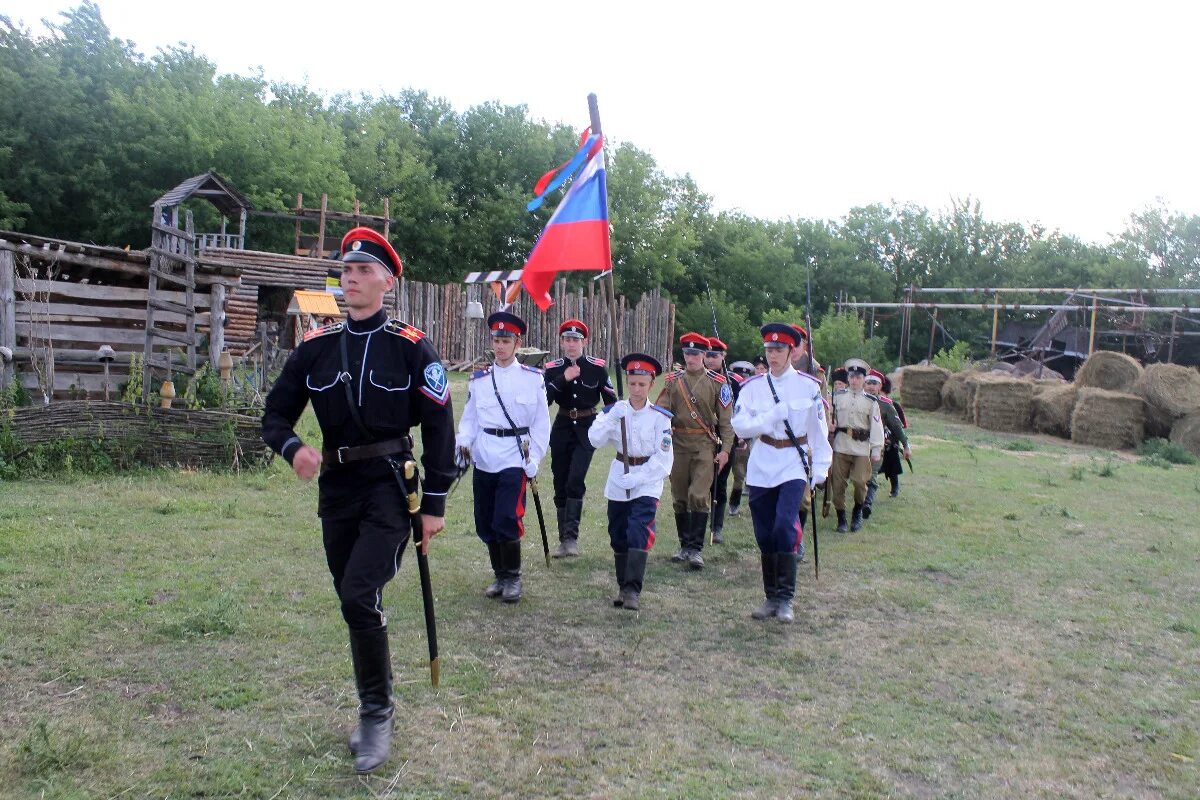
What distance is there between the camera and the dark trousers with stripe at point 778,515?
7.04 metres

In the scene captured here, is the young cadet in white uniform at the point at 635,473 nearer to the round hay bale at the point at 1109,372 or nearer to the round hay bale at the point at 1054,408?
the round hay bale at the point at 1054,408

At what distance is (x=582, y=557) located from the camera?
8.75 m

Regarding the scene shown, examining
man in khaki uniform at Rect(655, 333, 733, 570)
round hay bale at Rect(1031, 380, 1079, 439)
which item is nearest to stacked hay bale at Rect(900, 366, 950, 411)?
round hay bale at Rect(1031, 380, 1079, 439)

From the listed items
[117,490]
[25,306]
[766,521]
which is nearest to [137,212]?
[25,306]

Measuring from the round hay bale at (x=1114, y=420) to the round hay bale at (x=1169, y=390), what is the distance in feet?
1.07

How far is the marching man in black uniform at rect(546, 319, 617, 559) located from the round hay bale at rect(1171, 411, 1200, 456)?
54.1ft

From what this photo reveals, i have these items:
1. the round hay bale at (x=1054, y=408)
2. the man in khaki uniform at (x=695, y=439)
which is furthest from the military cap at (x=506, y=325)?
the round hay bale at (x=1054, y=408)

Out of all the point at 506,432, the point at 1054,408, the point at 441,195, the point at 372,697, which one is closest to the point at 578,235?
the point at 506,432

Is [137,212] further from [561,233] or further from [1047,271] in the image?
[1047,271]

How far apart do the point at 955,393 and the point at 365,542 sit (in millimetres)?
25802

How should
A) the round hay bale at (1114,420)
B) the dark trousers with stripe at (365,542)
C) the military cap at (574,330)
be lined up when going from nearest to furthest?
1. the dark trousers with stripe at (365,542)
2. the military cap at (574,330)
3. the round hay bale at (1114,420)

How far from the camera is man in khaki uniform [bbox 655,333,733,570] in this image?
8641 mm

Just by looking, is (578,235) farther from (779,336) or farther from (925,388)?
(925,388)

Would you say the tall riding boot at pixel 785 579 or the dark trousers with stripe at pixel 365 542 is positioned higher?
the dark trousers with stripe at pixel 365 542
